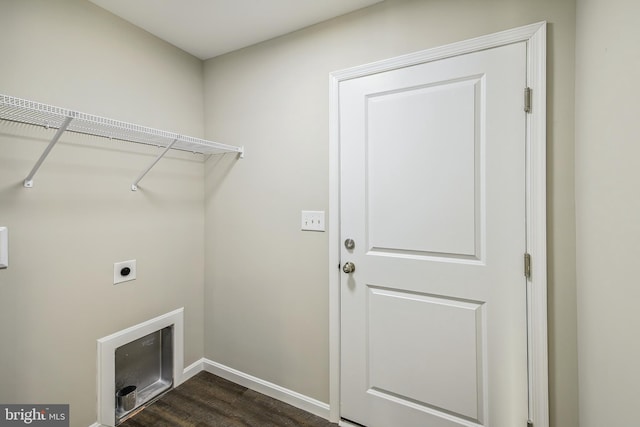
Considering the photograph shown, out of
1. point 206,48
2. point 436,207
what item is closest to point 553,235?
point 436,207

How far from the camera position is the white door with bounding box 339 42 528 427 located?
4.26ft

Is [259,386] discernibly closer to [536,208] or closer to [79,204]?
[79,204]

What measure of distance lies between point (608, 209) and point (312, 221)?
1.29 meters

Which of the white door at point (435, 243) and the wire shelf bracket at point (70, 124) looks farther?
the white door at point (435, 243)

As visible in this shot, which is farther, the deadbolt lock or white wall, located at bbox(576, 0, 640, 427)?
the deadbolt lock

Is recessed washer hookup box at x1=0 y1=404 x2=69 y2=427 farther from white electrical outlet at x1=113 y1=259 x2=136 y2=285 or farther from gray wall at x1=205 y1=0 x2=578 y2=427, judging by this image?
gray wall at x1=205 y1=0 x2=578 y2=427

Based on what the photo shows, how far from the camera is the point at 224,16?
167 cm

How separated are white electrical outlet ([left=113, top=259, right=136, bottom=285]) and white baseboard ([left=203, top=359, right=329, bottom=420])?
929 millimetres

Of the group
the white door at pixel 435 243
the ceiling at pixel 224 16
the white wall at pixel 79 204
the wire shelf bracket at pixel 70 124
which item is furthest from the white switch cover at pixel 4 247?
the white door at pixel 435 243

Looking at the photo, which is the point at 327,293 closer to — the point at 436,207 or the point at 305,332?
the point at 305,332

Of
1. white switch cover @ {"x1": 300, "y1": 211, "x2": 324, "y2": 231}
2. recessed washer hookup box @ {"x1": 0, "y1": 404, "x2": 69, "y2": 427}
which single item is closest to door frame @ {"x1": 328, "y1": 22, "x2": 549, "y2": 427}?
white switch cover @ {"x1": 300, "y1": 211, "x2": 324, "y2": 231}

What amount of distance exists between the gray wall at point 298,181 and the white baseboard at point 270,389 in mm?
39

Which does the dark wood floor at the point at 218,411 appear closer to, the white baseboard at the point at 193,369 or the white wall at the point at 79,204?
the white baseboard at the point at 193,369

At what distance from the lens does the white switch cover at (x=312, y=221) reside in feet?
5.75
